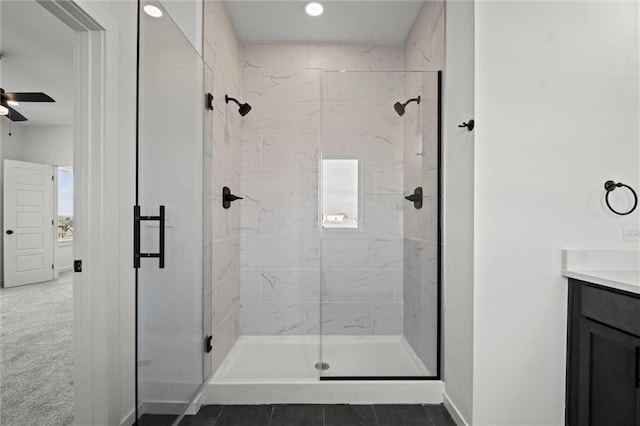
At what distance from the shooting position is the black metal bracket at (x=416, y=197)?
7.60 feet

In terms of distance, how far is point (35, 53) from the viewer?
3.60 m

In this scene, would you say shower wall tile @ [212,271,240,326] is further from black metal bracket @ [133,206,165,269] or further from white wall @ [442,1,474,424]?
white wall @ [442,1,474,424]

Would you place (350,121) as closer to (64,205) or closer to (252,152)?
(252,152)

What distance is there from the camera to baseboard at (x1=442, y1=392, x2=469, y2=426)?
6.13 feet

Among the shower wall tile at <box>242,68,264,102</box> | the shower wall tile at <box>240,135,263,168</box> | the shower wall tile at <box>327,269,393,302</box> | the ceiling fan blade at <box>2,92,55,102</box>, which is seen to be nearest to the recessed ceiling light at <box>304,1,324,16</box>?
the shower wall tile at <box>242,68,264,102</box>

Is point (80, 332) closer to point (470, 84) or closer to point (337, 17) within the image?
point (470, 84)

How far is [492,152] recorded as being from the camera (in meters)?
1.76

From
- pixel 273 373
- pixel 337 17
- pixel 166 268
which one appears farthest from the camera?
pixel 337 17

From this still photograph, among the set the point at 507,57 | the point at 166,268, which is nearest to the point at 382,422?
the point at 166,268

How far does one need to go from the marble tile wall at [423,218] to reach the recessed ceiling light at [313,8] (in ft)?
2.75

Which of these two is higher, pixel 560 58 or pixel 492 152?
pixel 560 58

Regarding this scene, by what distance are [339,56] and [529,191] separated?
2145 millimetres

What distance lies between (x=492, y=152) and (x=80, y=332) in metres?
2.13

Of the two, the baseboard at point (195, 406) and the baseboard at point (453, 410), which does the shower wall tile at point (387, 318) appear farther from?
the baseboard at point (195, 406)
